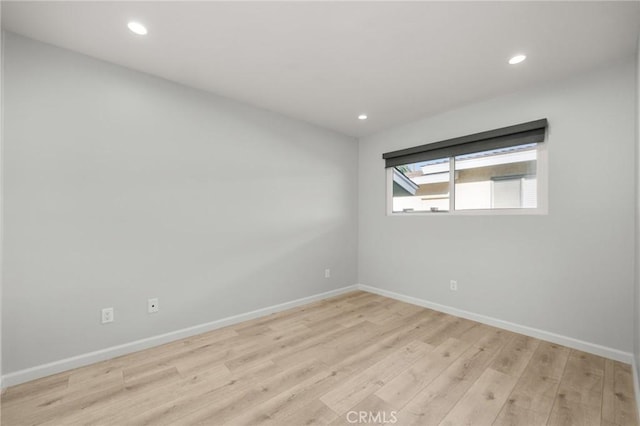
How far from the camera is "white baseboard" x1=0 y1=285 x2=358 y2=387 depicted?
6.26 ft

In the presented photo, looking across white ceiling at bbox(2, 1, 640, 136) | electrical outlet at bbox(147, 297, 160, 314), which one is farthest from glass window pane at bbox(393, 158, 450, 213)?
electrical outlet at bbox(147, 297, 160, 314)

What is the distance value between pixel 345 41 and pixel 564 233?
100 inches

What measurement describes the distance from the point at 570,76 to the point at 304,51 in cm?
242

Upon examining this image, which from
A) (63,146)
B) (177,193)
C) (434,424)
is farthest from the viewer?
(177,193)

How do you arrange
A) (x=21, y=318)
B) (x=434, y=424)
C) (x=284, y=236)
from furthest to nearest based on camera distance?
(x=284, y=236), (x=21, y=318), (x=434, y=424)

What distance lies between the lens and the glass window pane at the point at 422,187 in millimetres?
3496

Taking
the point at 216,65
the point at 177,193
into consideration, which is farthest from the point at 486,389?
the point at 216,65

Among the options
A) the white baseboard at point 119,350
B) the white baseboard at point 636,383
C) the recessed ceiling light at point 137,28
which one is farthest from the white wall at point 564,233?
the recessed ceiling light at point 137,28

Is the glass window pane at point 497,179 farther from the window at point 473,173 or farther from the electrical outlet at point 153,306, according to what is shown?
the electrical outlet at point 153,306

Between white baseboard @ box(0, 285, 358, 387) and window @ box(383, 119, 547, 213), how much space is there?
2.31 metres

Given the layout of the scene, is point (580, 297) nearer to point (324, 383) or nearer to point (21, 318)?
point (324, 383)

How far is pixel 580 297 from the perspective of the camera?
2.41m

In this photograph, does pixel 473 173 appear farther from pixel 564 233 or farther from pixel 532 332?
pixel 532 332

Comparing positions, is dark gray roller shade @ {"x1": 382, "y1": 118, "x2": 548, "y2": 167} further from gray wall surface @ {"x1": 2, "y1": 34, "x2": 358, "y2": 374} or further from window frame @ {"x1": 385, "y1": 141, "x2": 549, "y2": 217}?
gray wall surface @ {"x1": 2, "y1": 34, "x2": 358, "y2": 374}
